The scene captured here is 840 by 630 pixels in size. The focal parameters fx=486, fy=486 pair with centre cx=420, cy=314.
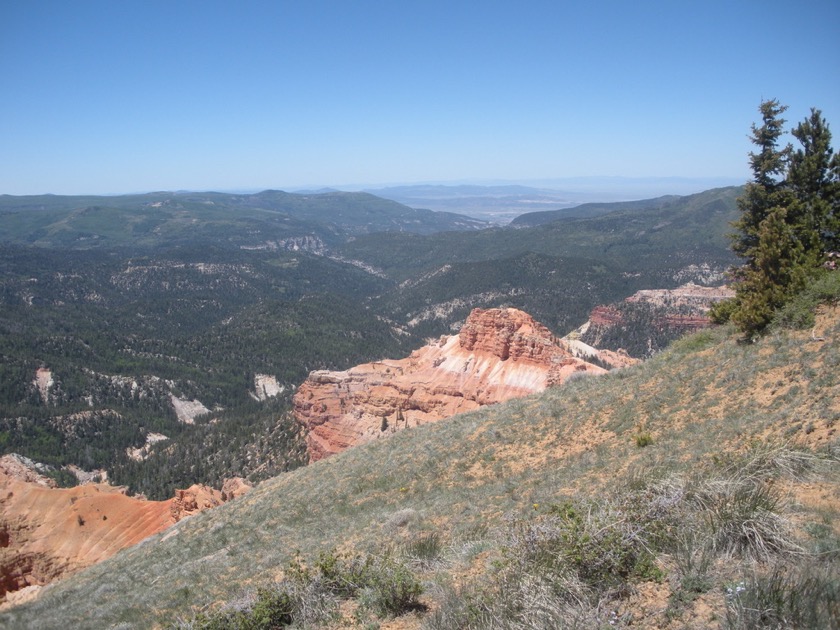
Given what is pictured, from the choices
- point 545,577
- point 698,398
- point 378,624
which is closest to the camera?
point 545,577

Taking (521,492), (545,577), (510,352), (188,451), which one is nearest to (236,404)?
(188,451)

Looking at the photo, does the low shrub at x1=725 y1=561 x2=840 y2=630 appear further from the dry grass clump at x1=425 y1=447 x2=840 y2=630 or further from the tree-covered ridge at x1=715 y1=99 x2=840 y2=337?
the tree-covered ridge at x1=715 y1=99 x2=840 y2=337

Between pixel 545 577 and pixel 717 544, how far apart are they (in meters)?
2.45

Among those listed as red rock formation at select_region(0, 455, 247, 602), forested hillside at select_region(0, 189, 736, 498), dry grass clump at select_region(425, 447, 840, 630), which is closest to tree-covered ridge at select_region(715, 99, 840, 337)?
dry grass clump at select_region(425, 447, 840, 630)

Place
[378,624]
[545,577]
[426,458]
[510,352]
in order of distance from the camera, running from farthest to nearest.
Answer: [510,352], [426,458], [378,624], [545,577]

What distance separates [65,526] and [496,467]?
26.6 meters

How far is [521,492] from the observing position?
14.1m

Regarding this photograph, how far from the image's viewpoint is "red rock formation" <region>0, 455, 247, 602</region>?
85.7 ft

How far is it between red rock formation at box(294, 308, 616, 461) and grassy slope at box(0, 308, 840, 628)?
23970 millimetres

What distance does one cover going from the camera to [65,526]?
92.6 ft

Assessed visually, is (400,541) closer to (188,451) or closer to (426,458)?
(426,458)

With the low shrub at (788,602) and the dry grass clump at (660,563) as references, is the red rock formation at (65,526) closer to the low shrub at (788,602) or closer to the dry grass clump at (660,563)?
the dry grass clump at (660,563)

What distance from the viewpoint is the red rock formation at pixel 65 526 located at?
2612cm

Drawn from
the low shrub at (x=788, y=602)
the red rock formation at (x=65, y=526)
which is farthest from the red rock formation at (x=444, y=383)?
the low shrub at (x=788, y=602)
